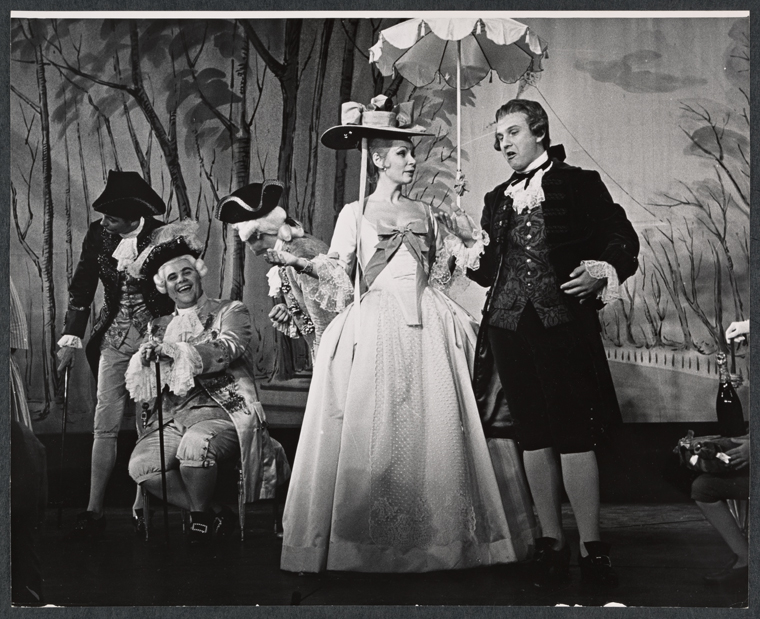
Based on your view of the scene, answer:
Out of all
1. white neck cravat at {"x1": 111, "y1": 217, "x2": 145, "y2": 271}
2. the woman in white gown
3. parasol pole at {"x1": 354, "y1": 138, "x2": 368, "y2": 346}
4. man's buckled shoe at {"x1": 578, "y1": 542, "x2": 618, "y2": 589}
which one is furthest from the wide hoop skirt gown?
white neck cravat at {"x1": 111, "y1": 217, "x2": 145, "y2": 271}

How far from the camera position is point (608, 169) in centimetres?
407

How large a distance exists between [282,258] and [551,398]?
1.37 m

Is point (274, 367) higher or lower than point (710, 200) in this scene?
lower

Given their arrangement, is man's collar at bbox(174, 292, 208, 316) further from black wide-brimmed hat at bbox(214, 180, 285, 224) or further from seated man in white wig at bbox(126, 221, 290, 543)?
black wide-brimmed hat at bbox(214, 180, 285, 224)

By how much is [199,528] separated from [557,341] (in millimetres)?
1837

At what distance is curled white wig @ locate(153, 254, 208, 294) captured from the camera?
163 inches

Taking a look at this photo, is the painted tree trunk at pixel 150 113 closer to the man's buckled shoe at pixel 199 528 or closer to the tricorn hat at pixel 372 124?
the tricorn hat at pixel 372 124

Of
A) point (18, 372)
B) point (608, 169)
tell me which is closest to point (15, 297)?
point (18, 372)

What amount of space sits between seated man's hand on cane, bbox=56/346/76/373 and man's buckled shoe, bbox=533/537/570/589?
2.33 meters

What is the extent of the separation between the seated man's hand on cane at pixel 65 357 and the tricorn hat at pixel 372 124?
1.55 metres

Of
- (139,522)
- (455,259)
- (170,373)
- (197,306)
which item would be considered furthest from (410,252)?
(139,522)

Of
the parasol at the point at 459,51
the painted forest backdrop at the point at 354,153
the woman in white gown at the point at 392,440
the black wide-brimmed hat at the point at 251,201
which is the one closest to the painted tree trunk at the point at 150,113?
the painted forest backdrop at the point at 354,153

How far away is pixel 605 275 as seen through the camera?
3.95 meters

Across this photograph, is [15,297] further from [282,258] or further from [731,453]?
[731,453]
